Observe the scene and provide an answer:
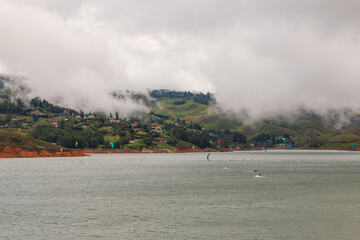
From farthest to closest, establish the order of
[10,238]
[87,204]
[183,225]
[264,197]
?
1. [264,197]
2. [87,204]
3. [183,225]
4. [10,238]

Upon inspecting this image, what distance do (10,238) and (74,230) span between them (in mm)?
8669

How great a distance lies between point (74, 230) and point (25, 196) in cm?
4125

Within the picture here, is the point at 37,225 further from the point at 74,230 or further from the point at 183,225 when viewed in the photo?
the point at 183,225

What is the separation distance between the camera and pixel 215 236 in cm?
5075

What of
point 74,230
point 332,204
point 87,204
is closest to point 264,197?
point 332,204

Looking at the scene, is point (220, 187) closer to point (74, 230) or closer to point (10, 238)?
point (74, 230)

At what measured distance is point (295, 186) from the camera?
110125 millimetres

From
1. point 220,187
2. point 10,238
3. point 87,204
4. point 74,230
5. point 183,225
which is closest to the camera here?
point 10,238

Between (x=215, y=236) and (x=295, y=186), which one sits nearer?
(x=215, y=236)

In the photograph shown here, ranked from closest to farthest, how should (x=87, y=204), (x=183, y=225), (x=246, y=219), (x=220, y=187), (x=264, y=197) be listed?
(x=183, y=225) < (x=246, y=219) < (x=87, y=204) < (x=264, y=197) < (x=220, y=187)

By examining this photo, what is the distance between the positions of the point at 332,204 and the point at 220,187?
3571 cm

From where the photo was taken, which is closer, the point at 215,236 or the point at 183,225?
the point at 215,236

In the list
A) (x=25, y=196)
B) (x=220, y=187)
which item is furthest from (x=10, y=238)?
(x=220, y=187)

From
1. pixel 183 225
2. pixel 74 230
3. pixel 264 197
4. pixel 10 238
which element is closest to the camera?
pixel 10 238
